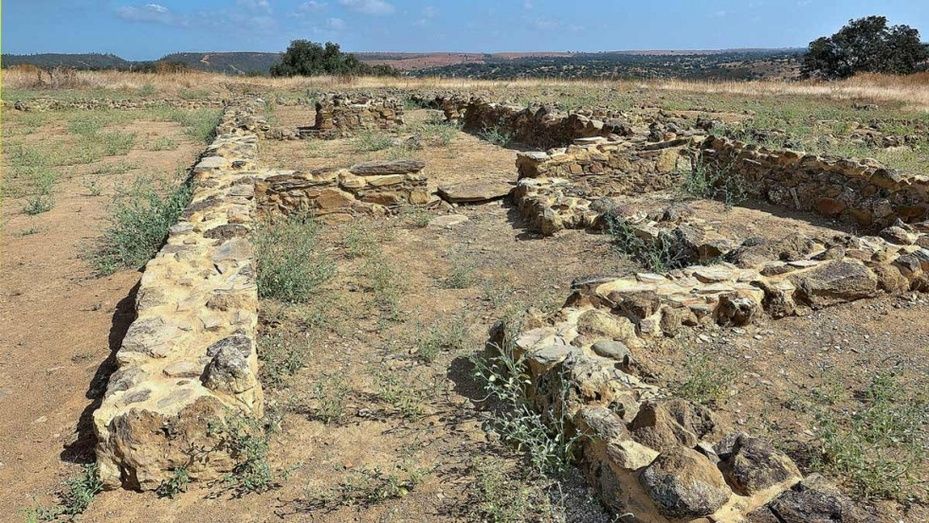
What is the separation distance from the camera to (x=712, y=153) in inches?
374

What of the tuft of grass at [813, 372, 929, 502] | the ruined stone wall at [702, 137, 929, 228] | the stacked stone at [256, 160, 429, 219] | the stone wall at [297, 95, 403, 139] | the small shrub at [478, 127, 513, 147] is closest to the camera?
the tuft of grass at [813, 372, 929, 502]

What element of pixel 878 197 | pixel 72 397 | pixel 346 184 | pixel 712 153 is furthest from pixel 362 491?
pixel 712 153

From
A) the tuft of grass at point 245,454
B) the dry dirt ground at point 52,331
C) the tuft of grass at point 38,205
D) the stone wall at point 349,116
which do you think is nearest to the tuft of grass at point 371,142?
the stone wall at point 349,116

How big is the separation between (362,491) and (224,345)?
4.04 feet

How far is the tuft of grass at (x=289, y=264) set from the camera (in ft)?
17.4

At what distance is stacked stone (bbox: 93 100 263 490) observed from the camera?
3.02 meters

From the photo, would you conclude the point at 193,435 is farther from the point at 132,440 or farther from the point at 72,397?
the point at 72,397

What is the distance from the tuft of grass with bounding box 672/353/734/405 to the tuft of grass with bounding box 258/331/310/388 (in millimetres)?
2564

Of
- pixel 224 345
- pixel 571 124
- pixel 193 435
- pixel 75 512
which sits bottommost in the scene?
pixel 75 512

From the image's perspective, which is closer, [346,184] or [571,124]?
[346,184]

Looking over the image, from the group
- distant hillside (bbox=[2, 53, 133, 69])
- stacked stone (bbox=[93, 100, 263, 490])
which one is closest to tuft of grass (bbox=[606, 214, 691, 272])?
stacked stone (bbox=[93, 100, 263, 490])

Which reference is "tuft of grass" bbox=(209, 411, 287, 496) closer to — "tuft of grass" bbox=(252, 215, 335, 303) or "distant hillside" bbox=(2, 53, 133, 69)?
"tuft of grass" bbox=(252, 215, 335, 303)

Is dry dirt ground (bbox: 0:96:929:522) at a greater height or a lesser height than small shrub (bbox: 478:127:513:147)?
lesser

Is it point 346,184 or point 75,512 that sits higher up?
point 346,184
